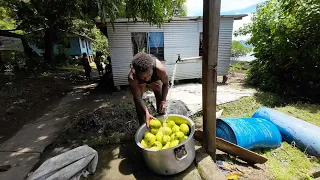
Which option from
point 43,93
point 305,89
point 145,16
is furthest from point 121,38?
point 305,89

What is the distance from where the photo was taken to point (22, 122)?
548 cm

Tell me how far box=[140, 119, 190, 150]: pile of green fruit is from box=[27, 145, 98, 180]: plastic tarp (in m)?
0.82

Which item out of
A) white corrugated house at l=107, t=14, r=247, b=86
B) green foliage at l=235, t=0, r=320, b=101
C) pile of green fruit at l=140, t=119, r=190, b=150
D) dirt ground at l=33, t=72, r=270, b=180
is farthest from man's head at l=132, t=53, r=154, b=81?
green foliage at l=235, t=0, r=320, b=101

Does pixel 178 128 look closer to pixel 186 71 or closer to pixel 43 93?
pixel 186 71

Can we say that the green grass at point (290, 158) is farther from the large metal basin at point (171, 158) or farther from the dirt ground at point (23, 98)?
the dirt ground at point (23, 98)

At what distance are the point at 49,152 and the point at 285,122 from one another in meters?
4.66

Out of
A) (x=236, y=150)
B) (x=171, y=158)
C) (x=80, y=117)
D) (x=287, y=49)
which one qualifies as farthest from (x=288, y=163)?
(x=287, y=49)

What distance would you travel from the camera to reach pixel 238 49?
1500 cm

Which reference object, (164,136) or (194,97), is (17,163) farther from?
(194,97)

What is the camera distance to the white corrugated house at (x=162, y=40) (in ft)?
25.2

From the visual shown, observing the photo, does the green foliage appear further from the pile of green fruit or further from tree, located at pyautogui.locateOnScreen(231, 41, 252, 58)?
the pile of green fruit

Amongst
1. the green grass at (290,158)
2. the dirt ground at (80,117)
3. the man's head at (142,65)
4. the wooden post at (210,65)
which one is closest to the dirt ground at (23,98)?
the dirt ground at (80,117)

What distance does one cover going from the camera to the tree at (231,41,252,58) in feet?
44.7

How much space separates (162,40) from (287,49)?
201 inches
